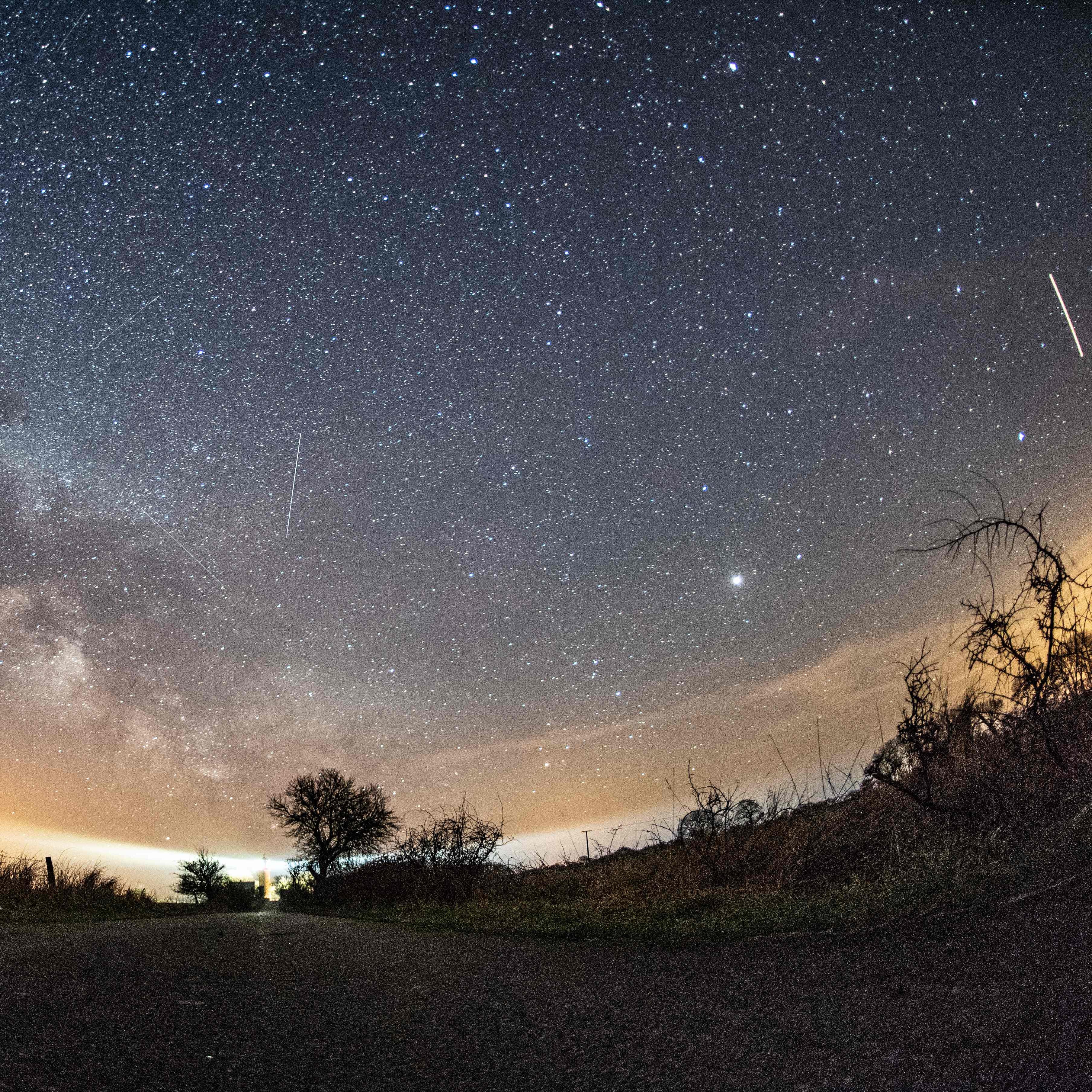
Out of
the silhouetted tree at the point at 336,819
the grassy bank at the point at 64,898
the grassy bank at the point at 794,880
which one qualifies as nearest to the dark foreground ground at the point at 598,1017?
the grassy bank at the point at 794,880

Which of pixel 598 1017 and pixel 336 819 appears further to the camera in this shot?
A: pixel 336 819

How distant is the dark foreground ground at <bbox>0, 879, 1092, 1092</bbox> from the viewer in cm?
271

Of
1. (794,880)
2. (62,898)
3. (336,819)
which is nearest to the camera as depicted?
(794,880)

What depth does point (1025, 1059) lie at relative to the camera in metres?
2.51

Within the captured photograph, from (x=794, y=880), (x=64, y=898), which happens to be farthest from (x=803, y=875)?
(x=64, y=898)

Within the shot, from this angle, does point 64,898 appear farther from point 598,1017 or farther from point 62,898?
point 598,1017

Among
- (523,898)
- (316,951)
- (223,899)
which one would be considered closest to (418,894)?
(523,898)

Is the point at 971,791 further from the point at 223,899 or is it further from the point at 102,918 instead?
the point at 223,899

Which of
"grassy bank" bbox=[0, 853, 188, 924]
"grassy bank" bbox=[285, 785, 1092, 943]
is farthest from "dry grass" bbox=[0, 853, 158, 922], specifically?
"grassy bank" bbox=[285, 785, 1092, 943]

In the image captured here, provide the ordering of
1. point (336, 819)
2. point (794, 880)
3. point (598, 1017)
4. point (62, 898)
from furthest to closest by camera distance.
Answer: point (336, 819) < point (62, 898) < point (794, 880) < point (598, 1017)

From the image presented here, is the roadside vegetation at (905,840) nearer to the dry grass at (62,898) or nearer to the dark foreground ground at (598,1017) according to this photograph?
the dark foreground ground at (598,1017)

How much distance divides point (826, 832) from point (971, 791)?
164 cm

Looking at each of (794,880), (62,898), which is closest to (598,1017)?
(794,880)

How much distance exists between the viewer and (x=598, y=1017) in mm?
3674
